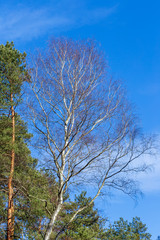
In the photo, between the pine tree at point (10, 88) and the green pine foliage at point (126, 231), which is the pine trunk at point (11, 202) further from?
the green pine foliage at point (126, 231)

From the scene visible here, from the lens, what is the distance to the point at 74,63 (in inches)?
330

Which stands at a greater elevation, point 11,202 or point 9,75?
point 9,75

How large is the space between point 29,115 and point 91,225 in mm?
12283

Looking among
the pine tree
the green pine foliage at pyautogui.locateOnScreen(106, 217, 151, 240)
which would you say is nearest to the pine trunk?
the pine tree

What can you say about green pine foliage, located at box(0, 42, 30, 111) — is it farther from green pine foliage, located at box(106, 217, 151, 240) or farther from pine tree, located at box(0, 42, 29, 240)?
green pine foliage, located at box(106, 217, 151, 240)

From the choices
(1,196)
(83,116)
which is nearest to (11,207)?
(1,196)

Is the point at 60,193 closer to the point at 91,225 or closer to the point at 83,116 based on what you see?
the point at 83,116

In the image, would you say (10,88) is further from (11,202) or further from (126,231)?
(126,231)

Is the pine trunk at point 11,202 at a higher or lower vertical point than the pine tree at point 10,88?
lower

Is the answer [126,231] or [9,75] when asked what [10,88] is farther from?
[126,231]

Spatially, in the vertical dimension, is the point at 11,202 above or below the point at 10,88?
below

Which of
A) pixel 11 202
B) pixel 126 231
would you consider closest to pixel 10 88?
pixel 11 202

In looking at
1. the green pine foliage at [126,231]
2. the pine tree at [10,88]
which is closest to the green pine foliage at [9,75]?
the pine tree at [10,88]

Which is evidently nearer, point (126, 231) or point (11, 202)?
point (11, 202)
